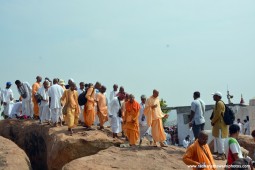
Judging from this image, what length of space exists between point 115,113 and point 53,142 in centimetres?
224

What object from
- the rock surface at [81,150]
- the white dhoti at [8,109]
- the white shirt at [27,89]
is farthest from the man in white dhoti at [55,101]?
the white dhoti at [8,109]

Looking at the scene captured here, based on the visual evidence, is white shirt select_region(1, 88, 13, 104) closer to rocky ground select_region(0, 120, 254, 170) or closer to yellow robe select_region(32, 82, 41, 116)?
rocky ground select_region(0, 120, 254, 170)

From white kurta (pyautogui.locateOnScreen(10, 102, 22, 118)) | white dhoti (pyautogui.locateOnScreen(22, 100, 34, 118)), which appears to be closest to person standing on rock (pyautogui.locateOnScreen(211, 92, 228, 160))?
white dhoti (pyautogui.locateOnScreen(22, 100, 34, 118))

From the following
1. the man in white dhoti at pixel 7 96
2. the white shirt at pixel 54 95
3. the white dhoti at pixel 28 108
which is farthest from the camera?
the man in white dhoti at pixel 7 96

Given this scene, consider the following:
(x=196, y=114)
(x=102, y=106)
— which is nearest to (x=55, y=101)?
(x=102, y=106)

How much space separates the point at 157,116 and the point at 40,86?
5.36m

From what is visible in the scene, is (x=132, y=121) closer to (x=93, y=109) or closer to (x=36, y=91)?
(x=93, y=109)

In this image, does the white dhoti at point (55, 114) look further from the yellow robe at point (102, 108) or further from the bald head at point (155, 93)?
the bald head at point (155, 93)

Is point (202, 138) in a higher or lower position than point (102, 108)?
lower

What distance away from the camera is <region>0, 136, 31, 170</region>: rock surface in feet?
38.0

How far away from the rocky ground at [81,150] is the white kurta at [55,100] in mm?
453

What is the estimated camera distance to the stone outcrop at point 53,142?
12.8m

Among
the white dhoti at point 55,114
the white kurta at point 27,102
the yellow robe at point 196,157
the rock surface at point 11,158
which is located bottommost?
the rock surface at point 11,158

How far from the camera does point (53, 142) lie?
43.4 feet
